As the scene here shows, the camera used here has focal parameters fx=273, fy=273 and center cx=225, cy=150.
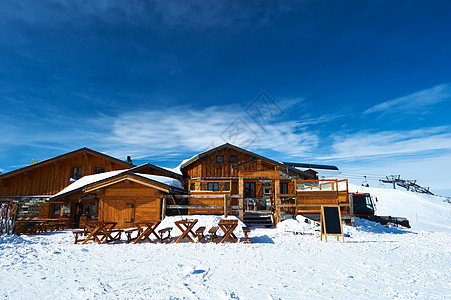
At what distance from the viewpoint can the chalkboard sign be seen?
36.6 ft

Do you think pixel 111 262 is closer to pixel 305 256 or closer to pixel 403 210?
pixel 305 256

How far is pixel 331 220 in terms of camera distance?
449 inches

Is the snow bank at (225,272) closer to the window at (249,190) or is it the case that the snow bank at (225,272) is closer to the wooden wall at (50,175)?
the window at (249,190)

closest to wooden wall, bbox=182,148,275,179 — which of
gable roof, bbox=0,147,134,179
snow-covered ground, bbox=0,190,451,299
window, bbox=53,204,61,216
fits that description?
gable roof, bbox=0,147,134,179

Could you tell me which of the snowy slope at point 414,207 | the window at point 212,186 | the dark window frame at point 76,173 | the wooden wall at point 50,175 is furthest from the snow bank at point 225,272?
the snowy slope at point 414,207

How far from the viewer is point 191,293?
4.55 meters

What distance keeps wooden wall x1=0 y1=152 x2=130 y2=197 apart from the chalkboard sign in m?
18.0

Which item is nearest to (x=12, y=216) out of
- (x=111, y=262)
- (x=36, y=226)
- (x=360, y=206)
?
(x=36, y=226)

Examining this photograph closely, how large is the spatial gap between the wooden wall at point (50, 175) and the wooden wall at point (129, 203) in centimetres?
846

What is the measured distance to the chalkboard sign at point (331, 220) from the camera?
1116 centimetres

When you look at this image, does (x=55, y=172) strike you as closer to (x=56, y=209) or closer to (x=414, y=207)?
(x=56, y=209)

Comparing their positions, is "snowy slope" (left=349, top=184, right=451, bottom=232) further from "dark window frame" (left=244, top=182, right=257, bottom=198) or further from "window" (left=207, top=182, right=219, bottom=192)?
"window" (left=207, top=182, right=219, bottom=192)

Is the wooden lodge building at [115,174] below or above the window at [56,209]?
above

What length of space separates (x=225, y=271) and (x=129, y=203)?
11207 millimetres
